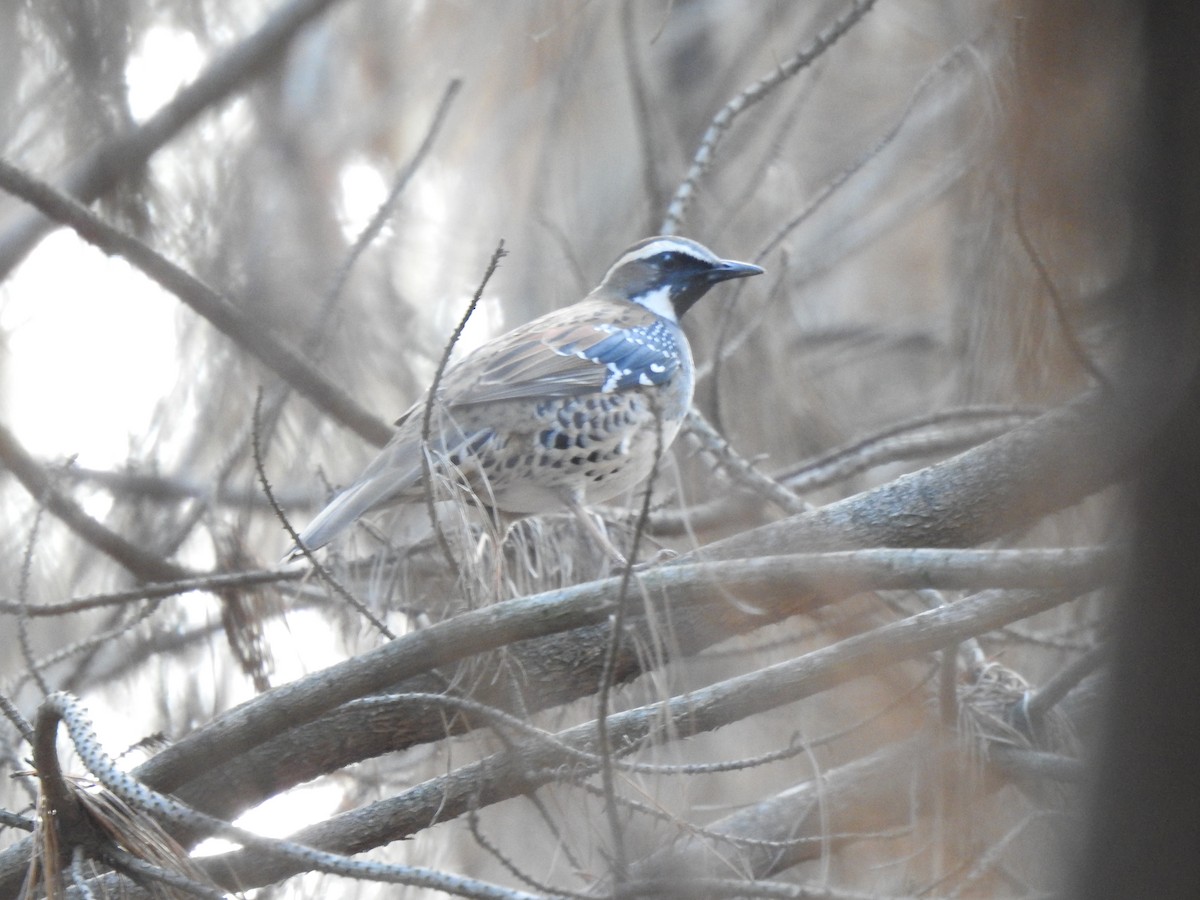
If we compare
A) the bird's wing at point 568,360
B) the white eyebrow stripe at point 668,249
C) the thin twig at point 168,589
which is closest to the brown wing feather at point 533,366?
the bird's wing at point 568,360

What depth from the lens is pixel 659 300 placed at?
5172mm

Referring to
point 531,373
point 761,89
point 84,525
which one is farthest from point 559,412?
point 84,525

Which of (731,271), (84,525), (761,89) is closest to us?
(761,89)

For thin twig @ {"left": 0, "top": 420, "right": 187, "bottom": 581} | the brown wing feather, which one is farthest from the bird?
thin twig @ {"left": 0, "top": 420, "right": 187, "bottom": 581}

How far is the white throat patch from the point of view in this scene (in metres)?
5.14

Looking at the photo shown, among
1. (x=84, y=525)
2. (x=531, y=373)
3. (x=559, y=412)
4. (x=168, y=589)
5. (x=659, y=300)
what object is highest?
(x=659, y=300)

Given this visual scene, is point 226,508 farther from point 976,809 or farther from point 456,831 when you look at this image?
point 976,809

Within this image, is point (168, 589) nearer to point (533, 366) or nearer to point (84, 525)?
point (84, 525)

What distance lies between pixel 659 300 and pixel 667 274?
0.11 meters

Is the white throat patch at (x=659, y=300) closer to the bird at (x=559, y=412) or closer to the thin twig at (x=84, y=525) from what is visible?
the bird at (x=559, y=412)

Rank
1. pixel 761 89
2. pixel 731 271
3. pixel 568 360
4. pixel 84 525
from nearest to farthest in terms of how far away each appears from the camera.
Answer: pixel 761 89 < pixel 84 525 < pixel 568 360 < pixel 731 271

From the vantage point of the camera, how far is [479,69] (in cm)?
551

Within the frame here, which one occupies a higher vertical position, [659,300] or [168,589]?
[659,300]

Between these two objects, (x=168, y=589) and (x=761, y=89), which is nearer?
(x=168, y=589)
